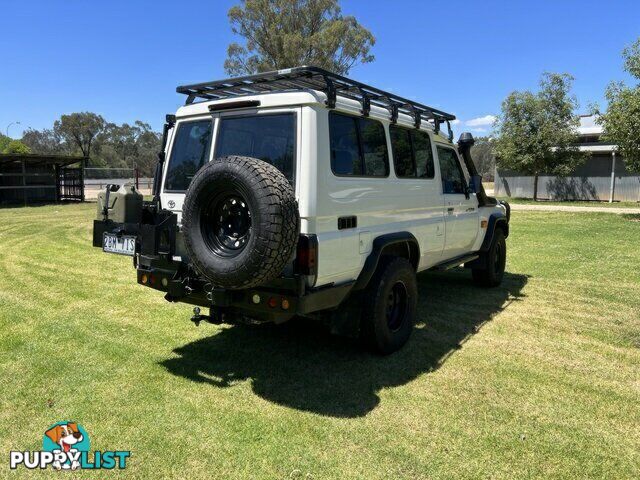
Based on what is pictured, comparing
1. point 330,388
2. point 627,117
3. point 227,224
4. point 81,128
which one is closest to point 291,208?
point 227,224

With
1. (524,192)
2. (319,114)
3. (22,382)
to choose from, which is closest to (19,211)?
(22,382)

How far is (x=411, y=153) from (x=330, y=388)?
252cm

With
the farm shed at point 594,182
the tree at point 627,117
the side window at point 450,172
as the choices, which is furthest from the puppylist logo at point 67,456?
the farm shed at point 594,182

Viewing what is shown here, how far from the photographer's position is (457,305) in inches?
249

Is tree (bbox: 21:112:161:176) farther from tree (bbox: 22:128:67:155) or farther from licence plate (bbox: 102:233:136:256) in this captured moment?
licence plate (bbox: 102:233:136:256)

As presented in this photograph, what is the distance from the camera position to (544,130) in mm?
27297

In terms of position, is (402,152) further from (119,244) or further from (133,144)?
(133,144)

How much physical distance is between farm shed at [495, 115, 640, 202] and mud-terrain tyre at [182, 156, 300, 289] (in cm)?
2925

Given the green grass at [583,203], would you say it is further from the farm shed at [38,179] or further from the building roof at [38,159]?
the farm shed at [38,179]

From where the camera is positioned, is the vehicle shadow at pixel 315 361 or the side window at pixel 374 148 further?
the side window at pixel 374 148

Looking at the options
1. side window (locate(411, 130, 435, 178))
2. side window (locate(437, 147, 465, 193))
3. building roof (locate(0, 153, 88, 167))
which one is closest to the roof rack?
side window (locate(411, 130, 435, 178))

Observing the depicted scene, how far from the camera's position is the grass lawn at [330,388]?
3.00 m

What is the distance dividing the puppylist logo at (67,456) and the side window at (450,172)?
4.25 meters

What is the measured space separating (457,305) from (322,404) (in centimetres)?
324
